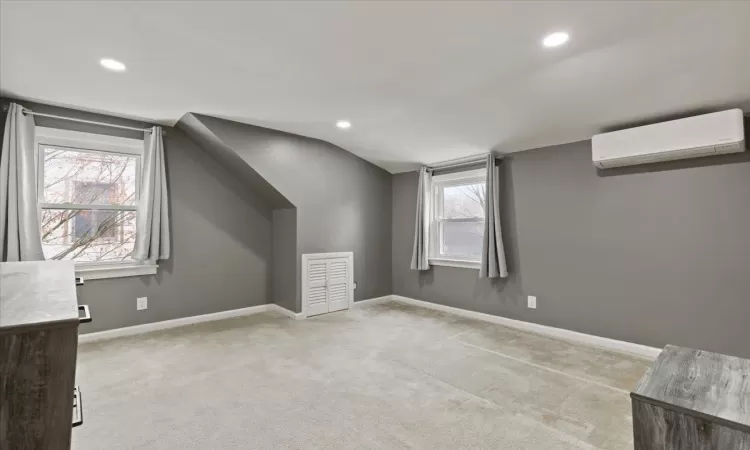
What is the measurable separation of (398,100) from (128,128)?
2731 millimetres

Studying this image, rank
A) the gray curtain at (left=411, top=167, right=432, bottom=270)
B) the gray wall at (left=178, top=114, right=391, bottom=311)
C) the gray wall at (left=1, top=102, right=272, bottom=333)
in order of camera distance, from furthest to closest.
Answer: the gray curtain at (left=411, top=167, right=432, bottom=270), the gray wall at (left=178, top=114, right=391, bottom=311), the gray wall at (left=1, top=102, right=272, bottom=333)

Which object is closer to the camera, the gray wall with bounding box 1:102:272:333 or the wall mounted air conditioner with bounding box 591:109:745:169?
the wall mounted air conditioner with bounding box 591:109:745:169

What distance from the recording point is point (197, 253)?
401cm

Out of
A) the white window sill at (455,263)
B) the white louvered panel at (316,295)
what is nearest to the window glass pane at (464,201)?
the white window sill at (455,263)

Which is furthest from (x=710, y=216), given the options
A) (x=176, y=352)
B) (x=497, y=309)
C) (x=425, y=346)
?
(x=176, y=352)

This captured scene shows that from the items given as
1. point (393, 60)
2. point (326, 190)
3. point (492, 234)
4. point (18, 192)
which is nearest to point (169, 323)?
point (18, 192)

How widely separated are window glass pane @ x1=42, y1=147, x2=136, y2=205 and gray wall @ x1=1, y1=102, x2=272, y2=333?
0.91 ft

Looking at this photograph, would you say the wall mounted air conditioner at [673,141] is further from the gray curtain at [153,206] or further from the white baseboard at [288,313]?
the gray curtain at [153,206]

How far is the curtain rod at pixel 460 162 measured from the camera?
4155 millimetres

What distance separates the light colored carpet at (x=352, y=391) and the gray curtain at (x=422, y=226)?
1247 millimetres

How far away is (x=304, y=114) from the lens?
11.2ft

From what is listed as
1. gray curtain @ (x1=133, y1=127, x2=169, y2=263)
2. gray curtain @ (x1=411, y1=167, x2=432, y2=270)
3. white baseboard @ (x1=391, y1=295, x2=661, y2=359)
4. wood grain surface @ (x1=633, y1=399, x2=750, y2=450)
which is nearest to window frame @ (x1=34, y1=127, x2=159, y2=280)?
gray curtain @ (x1=133, y1=127, x2=169, y2=263)

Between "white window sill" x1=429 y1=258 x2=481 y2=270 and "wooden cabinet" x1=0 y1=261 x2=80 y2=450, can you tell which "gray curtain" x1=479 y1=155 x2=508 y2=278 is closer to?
"white window sill" x1=429 y1=258 x2=481 y2=270

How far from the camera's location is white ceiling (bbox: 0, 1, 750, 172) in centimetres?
180
